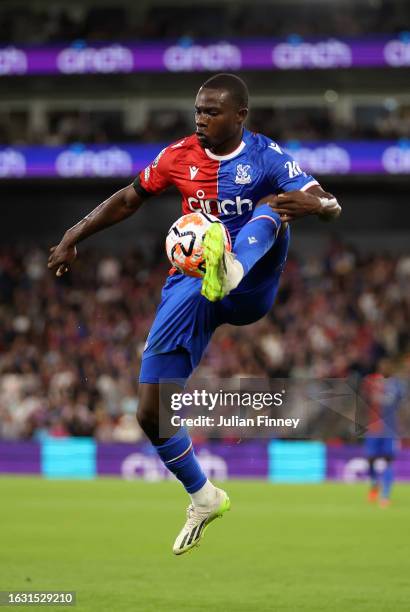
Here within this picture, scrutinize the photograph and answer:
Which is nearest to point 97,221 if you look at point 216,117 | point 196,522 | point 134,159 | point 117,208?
point 117,208

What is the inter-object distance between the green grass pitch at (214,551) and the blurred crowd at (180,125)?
8.50 m

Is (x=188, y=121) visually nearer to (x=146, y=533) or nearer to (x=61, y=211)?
(x=61, y=211)

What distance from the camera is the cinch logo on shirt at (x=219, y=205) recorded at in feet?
21.1

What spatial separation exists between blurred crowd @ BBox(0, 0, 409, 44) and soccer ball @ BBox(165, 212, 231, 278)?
709 inches

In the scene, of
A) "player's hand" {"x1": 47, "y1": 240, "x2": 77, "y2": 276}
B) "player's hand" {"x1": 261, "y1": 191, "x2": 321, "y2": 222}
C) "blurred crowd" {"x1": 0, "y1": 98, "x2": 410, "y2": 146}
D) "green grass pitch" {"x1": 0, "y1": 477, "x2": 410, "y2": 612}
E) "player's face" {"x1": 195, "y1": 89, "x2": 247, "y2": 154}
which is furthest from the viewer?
"blurred crowd" {"x1": 0, "y1": 98, "x2": 410, "y2": 146}

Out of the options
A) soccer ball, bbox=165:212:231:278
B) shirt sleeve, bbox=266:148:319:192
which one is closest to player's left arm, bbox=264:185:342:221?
shirt sleeve, bbox=266:148:319:192

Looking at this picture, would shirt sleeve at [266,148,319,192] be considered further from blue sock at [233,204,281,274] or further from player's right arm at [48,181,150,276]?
player's right arm at [48,181,150,276]

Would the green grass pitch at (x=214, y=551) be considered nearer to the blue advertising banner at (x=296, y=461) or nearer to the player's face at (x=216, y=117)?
the blue advertising banner at (x=296, y=461)

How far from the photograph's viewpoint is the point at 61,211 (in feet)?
90.2

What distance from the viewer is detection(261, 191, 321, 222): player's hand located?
5.78m

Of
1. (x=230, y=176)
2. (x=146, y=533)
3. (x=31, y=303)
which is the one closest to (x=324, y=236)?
(x=31, y=303)

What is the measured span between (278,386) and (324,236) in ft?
64.8

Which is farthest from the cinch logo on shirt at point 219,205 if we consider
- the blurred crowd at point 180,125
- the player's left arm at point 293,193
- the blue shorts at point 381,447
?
the blurred crowd at point 180,125

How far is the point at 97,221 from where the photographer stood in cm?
662
